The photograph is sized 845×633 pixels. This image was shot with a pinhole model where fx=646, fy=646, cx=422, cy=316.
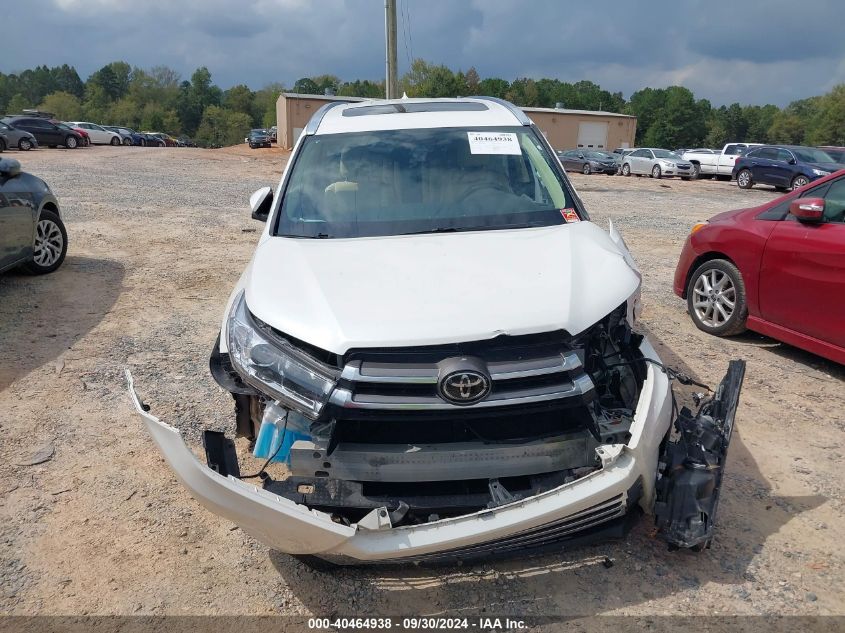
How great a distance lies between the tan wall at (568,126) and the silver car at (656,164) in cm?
2204

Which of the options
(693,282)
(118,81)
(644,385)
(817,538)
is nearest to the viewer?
(644,385)

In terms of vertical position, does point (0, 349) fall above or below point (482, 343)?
below

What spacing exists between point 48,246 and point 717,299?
7416mm

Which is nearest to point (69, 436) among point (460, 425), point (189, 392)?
point (189, 392)

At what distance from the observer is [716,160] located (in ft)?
97.1

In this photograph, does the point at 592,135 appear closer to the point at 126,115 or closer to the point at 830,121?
the point at 830,121

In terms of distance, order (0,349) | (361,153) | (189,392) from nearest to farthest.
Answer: (361,153)
(189,392)
(0,349)

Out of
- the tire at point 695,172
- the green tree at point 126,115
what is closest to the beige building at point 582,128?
the tire at point 695,172

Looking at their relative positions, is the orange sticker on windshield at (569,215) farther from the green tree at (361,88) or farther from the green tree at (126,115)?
the green tree at (126,115)

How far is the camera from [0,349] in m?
5.43

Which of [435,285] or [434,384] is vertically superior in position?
[435,285]

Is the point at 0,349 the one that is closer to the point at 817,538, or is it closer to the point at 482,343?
the point at 482,343

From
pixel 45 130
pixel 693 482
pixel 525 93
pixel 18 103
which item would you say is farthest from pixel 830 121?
pixel 18 103

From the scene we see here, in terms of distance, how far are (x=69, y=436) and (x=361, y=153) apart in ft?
8.42
